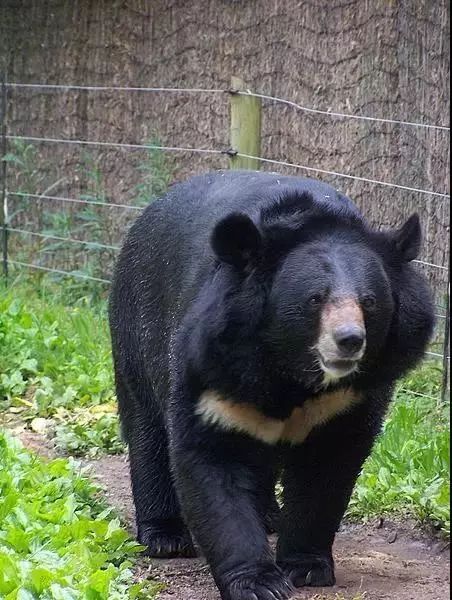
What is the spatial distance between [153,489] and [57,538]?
861 millimetres

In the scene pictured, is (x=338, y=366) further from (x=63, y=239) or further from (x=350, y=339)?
(x=63, y=239)

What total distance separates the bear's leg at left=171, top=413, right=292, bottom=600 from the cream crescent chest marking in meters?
0.05

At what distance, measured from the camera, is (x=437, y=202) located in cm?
751

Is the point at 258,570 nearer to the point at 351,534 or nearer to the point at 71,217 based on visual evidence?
the point at 351,534

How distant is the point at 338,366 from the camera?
3867 millimetres

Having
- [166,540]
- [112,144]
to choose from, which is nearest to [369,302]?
[166,540]

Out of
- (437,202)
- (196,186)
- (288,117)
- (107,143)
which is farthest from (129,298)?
(107,143)

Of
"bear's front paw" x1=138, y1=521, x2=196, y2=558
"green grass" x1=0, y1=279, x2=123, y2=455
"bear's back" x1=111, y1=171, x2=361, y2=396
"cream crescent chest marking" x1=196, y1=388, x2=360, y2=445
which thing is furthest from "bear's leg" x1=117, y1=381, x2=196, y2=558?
"green grass" x1=0, y1=279, x2=123, y2=455

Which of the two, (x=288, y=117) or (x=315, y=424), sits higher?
(x=288, y=117)

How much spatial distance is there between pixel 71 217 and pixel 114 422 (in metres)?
3.70

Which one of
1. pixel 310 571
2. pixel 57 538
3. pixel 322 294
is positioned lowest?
pixel 310 571

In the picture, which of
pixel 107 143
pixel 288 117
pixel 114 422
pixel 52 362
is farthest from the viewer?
pixel 107 143

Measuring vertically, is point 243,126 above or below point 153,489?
above

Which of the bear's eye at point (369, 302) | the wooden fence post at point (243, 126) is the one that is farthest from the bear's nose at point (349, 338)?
the wooden fence post at point (243, 126)
